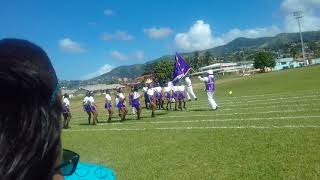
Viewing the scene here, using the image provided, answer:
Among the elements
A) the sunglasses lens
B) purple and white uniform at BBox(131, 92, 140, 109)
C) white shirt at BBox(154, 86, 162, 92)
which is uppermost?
white shirt at BBox(154, 86, 162, 92)

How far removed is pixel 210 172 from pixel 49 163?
26.1 ft

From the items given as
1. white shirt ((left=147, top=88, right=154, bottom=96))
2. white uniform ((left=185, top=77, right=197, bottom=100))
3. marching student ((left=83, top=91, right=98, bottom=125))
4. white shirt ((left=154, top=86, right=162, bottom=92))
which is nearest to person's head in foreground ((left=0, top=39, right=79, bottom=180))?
marching student ((left=83, top=91, right=98, bottom=125))

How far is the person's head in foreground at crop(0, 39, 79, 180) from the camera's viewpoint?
1.09m

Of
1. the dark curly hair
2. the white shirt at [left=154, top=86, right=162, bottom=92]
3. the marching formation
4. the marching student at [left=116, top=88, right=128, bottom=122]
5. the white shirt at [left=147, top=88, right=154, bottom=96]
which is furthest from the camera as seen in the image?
the white shirt at [left=154, top=86, right=162, bottom=92]

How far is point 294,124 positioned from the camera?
1390 cm

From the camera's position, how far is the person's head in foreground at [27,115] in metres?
1.09

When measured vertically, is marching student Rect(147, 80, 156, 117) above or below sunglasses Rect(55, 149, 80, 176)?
above

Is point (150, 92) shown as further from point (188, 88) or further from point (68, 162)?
point (68, 162)

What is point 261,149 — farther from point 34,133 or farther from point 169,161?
point 34,133

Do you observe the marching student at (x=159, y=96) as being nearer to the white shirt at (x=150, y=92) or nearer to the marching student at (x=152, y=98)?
the marching student at (x=152, y=98)

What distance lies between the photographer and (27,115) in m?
1.15

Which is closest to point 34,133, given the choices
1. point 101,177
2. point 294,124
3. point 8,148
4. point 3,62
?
point 8,148

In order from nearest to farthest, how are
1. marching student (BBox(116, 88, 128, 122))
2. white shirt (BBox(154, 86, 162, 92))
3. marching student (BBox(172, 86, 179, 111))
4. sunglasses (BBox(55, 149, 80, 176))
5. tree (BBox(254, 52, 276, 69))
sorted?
sunglasses (BBox(55, 149, 80, 176)), marching student (BBox(116, 88, 128, 122)), marching student (BBox(172, 86, 179, 111)), white shirt (BBox(154, 86, 162, 92)), tree (BBox(254, 52, 276, 69))

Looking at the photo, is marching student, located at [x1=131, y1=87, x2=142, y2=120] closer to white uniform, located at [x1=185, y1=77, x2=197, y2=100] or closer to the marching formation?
the marching formation
